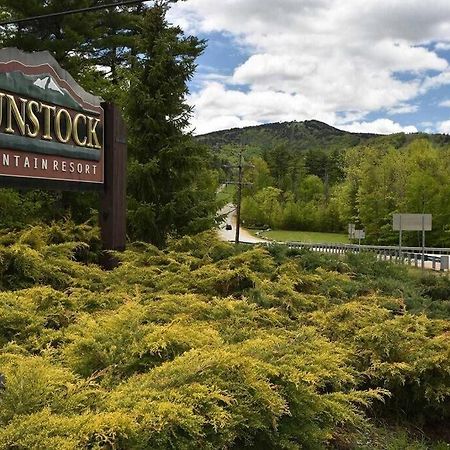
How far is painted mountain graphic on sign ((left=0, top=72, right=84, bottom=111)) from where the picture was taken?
5898 millimetres

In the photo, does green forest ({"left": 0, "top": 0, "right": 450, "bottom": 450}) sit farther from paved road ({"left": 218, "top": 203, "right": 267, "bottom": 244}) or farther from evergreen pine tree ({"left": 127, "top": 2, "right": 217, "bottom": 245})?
paved road ({"left": 218, "top": 203, "right": 267, "bottom": 244})

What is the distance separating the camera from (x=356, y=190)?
59000 mm

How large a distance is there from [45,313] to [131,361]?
1538mm

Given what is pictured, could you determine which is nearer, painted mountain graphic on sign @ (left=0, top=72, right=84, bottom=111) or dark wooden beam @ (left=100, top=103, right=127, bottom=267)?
painted mountain graphic on sign @ (left=0, top=72, right=84, bottom=111)

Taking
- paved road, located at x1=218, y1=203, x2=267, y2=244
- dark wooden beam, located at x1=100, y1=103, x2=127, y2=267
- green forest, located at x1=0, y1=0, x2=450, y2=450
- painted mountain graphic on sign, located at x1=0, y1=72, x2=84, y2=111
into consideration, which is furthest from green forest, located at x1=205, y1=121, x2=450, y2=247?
painted mountain graphic on sign, located at x1=0, y1=72, x2=84, y2=111

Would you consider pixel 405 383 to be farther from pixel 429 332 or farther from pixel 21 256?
pixel 21 256

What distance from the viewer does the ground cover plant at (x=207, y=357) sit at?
8.31ft

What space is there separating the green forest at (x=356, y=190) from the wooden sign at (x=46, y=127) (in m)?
8.02

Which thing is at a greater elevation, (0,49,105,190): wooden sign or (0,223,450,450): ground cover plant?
(0,49,105,190): wooden sign

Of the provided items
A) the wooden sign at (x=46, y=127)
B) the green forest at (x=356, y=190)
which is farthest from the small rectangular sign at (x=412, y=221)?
the wooden sign at (x=46, y=127)

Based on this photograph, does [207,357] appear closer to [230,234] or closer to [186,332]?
[186,332]

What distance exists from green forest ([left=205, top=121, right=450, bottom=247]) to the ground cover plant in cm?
917

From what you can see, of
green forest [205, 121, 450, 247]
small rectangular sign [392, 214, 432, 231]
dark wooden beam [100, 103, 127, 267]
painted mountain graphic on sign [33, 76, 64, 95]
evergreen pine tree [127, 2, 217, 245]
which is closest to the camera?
painted mountain graphic on sign [33, 76, 64, 95]

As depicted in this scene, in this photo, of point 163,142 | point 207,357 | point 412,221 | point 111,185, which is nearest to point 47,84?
point 111,185
